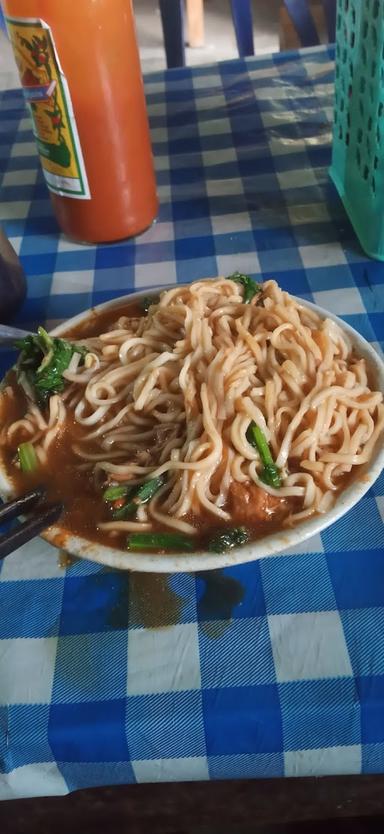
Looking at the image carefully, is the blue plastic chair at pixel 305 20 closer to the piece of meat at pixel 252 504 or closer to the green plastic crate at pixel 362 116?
the green plastic crate at pixel 362 116

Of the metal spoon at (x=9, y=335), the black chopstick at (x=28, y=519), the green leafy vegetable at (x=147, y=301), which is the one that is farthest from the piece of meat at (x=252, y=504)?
the metal spoon at (x=9, y=335)

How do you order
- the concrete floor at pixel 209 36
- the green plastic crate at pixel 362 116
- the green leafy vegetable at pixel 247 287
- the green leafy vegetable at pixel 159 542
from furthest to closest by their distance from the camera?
the concrete floor at pixel 209 36 < the green plastic crate at pixel 362 116 < the green leafy vegetable at pixel 247 287 < the green leafy vegetable at pixel 159 542

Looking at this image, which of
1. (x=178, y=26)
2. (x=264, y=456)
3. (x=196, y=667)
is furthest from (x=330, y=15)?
(x=196, y=667)

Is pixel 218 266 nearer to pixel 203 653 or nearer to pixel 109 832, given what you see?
A: pixel 203 653

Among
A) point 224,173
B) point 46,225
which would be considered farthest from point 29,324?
point 224,173

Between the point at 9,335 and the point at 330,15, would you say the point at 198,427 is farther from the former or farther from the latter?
the point at 330,15

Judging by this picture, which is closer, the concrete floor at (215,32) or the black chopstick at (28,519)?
the black chopstick at (28,519)
